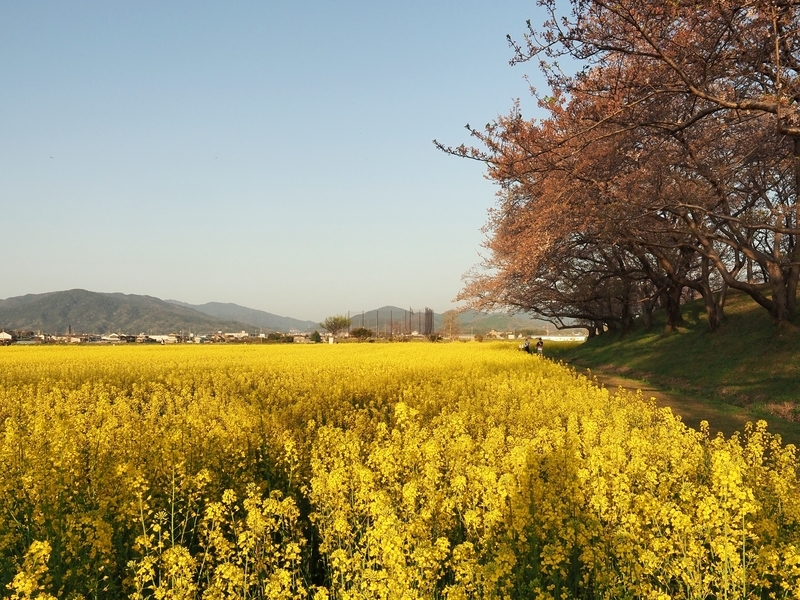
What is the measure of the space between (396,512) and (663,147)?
17220 millimetres

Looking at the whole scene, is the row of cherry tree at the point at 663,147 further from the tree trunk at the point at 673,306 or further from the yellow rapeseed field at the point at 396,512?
the yellow rapeseed field at the point at 396,512

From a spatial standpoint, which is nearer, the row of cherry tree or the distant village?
the row of cherry tree

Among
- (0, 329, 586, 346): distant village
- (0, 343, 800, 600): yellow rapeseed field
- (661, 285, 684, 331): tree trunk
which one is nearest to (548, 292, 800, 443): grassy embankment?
(661, 285, 684, 331): tree trunk

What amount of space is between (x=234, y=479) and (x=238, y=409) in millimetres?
3172

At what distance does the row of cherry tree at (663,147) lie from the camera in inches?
406

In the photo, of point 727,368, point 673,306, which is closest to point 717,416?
point 727,368

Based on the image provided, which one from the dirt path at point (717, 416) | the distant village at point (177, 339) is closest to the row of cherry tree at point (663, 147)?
the dirt path at point (717, 416)

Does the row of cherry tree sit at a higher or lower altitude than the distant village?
higher

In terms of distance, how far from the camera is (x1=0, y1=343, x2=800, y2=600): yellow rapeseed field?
11.9ft

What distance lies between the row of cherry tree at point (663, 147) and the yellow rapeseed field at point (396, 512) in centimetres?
681

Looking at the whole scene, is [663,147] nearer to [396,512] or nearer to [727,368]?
[727,368]

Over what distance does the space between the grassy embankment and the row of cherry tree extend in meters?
1.37

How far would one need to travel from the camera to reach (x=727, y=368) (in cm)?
1969

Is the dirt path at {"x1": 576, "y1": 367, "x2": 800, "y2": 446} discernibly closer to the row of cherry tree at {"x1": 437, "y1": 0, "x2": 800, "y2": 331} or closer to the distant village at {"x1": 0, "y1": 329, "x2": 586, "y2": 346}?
the row of cherry tree at {"x1": 437, "y1": 0, "x2": 800, "y2": 331}
